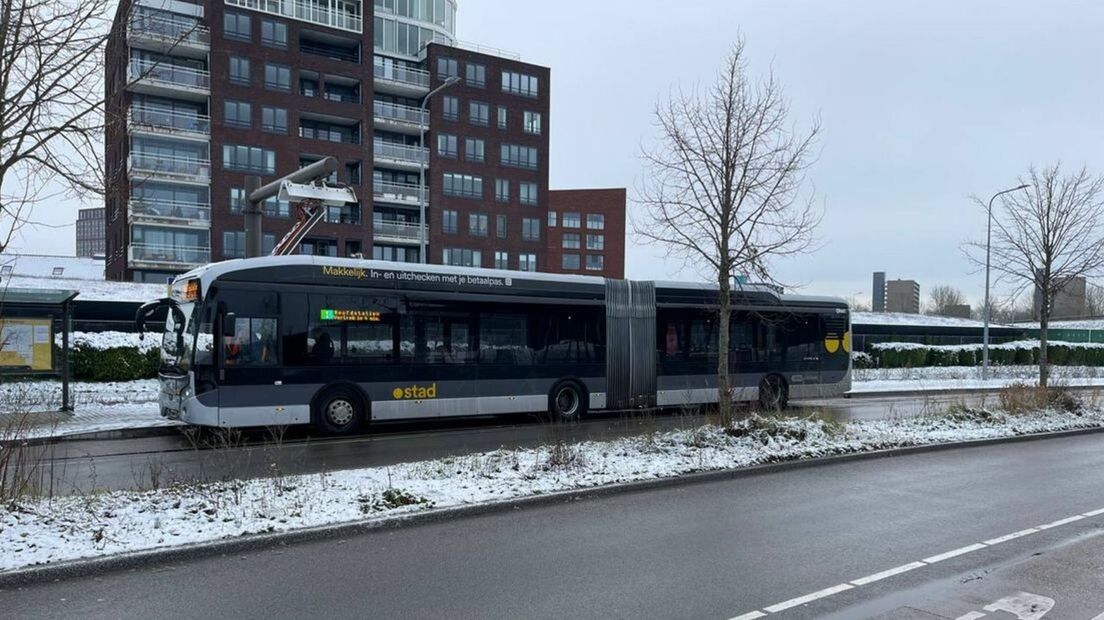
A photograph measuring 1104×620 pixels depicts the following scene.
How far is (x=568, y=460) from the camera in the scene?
30.7ft

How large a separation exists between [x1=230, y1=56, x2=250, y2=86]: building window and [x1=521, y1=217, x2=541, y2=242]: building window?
884 inches

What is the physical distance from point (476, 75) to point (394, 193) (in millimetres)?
11683

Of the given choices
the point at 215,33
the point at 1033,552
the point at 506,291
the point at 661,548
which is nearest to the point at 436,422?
the point at 506,291

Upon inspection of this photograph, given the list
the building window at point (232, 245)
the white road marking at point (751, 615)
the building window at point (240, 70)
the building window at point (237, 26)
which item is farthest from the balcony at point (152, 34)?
the building window at point (237, 26)

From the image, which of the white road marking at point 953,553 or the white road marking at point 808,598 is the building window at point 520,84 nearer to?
the white road marking at point 953,553

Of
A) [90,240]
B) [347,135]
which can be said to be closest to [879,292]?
[347,135]

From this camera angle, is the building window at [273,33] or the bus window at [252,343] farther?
the building window at [273,33]

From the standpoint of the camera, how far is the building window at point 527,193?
6188 cm

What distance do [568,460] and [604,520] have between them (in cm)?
197

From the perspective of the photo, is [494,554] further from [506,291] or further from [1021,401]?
[1021,401]

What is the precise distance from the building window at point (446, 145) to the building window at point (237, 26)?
14.4 meters

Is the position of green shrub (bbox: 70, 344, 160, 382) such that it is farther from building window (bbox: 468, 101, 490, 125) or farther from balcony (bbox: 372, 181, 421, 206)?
building window (bbox: 468, 101, 490, 125)

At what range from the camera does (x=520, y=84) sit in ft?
204

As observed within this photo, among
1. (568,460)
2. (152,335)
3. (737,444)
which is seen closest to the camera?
(568,460)
